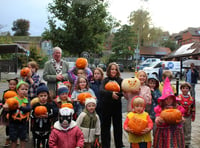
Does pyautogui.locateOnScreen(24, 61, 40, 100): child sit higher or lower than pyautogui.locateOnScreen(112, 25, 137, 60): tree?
lower

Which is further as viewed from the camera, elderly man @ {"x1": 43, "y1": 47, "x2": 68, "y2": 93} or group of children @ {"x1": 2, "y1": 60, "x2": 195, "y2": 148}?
elderly man @ {"x1": 43, "y1": 47, "x2": 68, "y2": 93}

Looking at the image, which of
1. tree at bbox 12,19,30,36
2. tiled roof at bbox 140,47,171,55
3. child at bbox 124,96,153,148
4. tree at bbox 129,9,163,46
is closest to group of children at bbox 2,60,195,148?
child at bbox 124,96,153,148

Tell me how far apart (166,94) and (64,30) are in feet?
55.4

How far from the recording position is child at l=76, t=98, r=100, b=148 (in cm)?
412

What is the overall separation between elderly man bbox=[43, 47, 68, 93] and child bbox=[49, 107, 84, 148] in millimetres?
1832

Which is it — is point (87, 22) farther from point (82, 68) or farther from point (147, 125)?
point (147, 125)

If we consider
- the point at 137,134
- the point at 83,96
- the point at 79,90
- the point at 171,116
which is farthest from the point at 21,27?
the point at 171,116

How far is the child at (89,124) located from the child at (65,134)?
1.58ft

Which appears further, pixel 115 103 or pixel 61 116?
pixel 115 103

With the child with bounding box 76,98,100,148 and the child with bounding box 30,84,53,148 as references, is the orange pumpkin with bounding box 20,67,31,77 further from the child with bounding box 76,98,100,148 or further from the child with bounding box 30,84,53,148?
the child with bounding box 76,98,100,148

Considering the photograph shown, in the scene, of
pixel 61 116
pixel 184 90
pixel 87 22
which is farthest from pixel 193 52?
pixel 61 116

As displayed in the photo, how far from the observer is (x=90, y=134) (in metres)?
4.14

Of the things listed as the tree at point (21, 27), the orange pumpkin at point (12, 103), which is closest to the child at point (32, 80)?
the orange pumpkin at point (12, 103)

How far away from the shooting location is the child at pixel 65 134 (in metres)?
3.58
